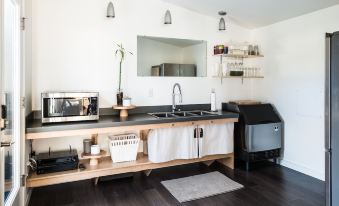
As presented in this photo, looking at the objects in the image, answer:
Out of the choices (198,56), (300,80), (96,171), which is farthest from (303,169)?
(96,171)

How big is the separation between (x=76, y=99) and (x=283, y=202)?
234 centimetres

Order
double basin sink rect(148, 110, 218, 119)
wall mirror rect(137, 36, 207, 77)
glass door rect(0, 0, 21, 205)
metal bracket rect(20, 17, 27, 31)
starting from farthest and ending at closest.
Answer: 1. wall mirror rect(137, 36, 207, 77)
2. double basin sink rect(148, 110, 218, 119)
3. metal bracket rect(20, 17, 27, 31)
4. glass door rect(0, 0, 21, 205)

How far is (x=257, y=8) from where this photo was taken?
10.5 feet

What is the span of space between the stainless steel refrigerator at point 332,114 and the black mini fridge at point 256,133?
4.52 feet

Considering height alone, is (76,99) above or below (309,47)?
below

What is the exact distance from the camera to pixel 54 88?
288 cm

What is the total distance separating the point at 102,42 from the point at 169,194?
1.92 meters

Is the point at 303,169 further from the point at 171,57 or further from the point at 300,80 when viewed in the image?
the point at 171,57

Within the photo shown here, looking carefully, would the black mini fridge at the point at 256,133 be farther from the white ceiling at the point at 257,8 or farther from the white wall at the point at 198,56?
the white ceiling at the point at 257,8

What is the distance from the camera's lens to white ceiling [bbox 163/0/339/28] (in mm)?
2957

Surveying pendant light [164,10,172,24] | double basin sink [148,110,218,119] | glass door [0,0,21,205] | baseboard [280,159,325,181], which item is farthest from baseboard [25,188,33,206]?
baseboard [280,159,325,181]

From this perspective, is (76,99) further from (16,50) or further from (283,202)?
(283,202)

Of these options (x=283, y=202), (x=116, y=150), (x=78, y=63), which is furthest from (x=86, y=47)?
(x=283, y=202)

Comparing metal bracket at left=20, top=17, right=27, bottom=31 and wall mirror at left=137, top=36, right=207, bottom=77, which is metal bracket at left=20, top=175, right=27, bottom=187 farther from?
wall mirror at left=137, top=36, right=207, bottom=77
